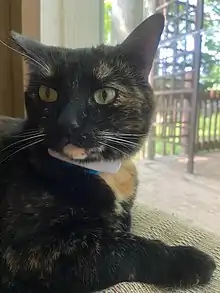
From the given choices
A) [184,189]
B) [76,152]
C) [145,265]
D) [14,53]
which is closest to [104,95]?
[76,152]

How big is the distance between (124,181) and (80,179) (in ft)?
0.48

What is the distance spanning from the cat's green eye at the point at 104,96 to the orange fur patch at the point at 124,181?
5.1 inches

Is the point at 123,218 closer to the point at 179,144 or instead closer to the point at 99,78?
the point at 99,78

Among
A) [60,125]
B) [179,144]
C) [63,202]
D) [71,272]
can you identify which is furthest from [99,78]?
[179,144]

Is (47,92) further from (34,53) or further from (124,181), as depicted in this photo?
(124,181)

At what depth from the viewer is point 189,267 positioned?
2.61 ft

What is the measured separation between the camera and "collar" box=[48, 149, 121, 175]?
0.88m

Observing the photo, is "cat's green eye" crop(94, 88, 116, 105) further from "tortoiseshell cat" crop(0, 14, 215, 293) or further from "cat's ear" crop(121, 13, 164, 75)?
"cat's ear" crop(121, 13, 164, 75)

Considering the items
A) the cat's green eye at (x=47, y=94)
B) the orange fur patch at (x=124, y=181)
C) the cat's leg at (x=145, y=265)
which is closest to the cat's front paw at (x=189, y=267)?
the cat's leg at (x=145, y=265)

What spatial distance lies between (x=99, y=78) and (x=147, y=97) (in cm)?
12

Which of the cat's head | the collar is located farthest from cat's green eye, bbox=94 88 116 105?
the collar

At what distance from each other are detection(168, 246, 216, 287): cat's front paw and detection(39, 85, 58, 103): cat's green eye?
31 centimetres

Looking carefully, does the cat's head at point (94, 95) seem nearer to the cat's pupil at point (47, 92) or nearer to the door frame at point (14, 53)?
the cat's pupil at point (47, 92)

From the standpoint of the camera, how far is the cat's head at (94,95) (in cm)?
84
